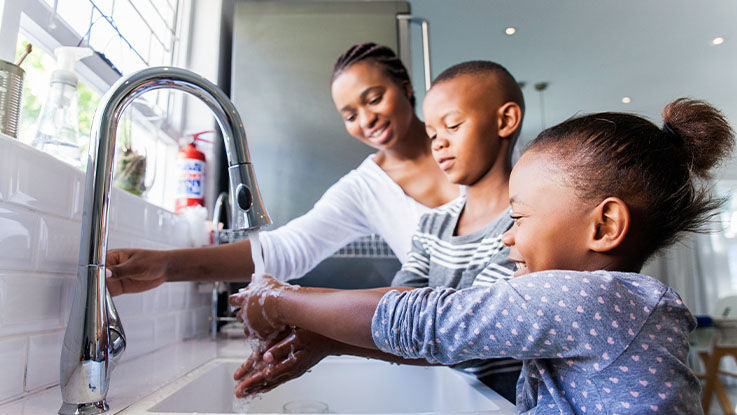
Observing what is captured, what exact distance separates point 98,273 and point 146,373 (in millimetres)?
342

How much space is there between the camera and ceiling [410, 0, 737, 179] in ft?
7.82

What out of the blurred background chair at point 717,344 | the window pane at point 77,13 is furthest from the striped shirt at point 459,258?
the blurred background chair at point 717,344

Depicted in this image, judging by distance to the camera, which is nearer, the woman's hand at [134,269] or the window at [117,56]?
the woman's hand at [134,269]

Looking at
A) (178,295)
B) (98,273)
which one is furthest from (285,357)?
(178,295)

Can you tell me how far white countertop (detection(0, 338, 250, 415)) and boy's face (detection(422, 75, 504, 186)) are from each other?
61cm

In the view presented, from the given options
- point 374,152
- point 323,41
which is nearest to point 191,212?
point 374,152

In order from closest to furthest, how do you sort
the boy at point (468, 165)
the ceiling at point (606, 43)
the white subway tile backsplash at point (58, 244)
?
the white subway tile backsplash at point (58, 244)
the boy at point (468, 165)
the ceiling at point (606, 43)

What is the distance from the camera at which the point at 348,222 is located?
4.79 ft

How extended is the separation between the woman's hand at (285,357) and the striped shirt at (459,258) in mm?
266

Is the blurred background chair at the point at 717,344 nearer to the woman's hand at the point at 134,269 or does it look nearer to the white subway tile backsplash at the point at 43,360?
the woman's hand at the point at 134,269

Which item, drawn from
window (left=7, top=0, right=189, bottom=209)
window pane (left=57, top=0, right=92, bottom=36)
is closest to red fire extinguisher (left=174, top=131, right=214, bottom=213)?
window (left=7, top=0, right=189, bottom=209)

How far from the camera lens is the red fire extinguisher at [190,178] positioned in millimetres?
1423

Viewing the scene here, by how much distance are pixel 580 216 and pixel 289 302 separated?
0.38 metres

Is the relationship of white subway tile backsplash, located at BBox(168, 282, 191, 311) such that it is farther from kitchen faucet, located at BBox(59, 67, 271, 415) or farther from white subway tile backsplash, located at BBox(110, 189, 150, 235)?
kitchen faucet, located at BBox(59, 67, 271, 415)
